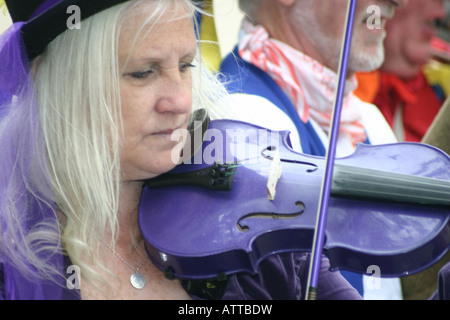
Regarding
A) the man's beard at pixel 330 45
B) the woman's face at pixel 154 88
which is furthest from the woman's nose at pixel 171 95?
the man's beard at pixel 330 45

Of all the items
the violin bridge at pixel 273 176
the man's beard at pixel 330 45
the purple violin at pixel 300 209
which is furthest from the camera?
the man's beard at pixel 330 45

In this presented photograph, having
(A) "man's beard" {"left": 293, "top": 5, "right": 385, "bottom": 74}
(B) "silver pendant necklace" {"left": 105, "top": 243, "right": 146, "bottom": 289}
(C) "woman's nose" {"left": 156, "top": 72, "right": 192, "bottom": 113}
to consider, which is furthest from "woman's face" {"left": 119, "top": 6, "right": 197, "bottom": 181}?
(A) "man's beard" {"left": 293, "top": 5, "right": 385, "bottom": 74}

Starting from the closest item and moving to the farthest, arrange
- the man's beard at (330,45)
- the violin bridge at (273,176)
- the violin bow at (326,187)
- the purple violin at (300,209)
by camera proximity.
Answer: the violin bow at (326,187), the purple violin at (300,209), the violin bridge at (273,176), the man's beard at (330,45)

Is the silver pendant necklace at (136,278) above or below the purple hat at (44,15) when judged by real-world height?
below

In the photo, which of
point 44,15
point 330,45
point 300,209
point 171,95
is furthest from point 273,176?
point 330,45

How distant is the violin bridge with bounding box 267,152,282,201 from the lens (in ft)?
3.15

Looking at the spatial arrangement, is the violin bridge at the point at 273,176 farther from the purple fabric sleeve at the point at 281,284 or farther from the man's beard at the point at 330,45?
the man's beard at the point at 330,45

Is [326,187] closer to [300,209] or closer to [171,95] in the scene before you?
[300,209]

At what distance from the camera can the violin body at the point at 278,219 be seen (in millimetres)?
864

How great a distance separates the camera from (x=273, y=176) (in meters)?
0.98

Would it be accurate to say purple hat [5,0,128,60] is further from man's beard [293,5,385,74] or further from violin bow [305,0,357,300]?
man's beard [293,5,385,74]

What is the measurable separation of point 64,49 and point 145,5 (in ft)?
0.42

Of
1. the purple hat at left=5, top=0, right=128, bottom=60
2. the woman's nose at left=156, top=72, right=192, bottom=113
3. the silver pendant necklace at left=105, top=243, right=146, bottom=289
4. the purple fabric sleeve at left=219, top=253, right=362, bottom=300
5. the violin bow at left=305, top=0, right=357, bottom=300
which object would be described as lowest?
the purple fabric sleeve at left=219, top=253, right=362, bottom=300

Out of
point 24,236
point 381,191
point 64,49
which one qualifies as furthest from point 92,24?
point 381,191
